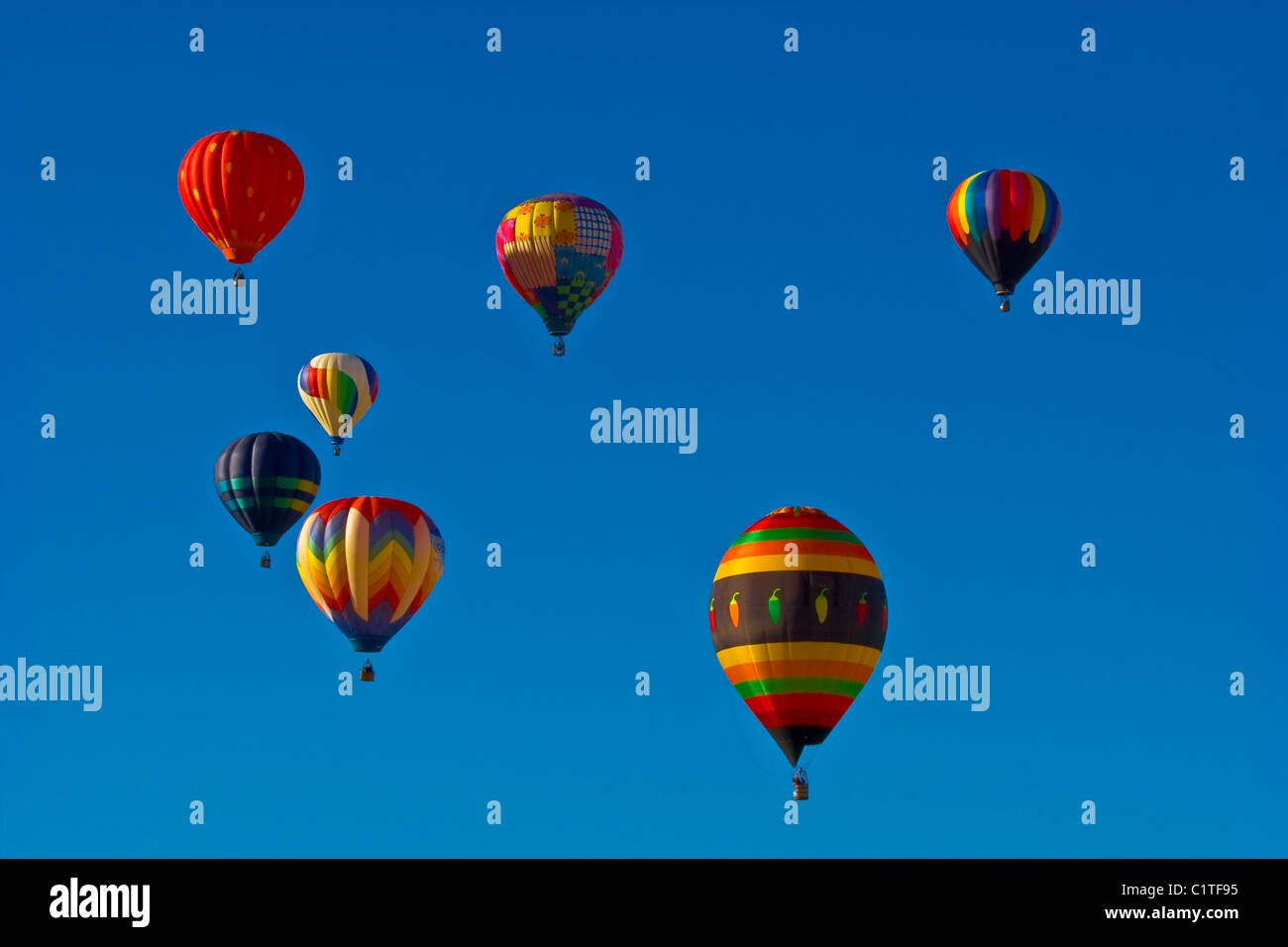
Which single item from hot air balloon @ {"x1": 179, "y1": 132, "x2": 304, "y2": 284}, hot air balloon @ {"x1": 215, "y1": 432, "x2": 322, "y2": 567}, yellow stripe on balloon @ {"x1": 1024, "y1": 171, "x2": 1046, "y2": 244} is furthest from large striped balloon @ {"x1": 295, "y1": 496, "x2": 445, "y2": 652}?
yellow stripe on balloon @ {"x1": 1024, "y1": 171, "x2": 1046, "y2": 244}

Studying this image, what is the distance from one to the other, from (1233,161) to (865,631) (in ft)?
38.5

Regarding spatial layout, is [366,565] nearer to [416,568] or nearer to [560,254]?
[416,568]

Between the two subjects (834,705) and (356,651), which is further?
(356,651)

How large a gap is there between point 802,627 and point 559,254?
11791 mm

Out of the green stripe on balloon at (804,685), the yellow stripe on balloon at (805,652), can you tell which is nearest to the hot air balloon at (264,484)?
the yellow stripe on balloon at (805,652)

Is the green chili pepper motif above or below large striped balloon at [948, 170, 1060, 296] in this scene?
below

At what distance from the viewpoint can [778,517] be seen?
58.0 m

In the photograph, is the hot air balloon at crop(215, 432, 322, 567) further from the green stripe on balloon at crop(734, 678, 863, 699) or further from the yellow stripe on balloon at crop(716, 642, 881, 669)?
the green stripe on balloon at crop(734, 678, 863, 699)

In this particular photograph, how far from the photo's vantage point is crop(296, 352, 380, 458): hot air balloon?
7238cm

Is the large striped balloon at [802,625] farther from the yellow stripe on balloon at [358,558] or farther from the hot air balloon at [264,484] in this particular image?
the hot air balloon at [264,484]

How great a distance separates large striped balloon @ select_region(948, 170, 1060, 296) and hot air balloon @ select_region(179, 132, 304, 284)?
1367 cm

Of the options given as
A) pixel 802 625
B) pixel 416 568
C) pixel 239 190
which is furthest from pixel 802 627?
pixel 239 190

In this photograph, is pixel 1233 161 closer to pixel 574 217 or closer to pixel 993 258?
pixel 993 258

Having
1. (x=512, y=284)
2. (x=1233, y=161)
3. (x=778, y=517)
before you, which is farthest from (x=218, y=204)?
(x=1233, y=161)
